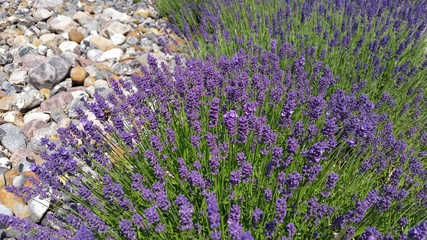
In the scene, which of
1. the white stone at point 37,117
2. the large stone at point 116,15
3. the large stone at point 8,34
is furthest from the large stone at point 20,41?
the white stone at point 37,117

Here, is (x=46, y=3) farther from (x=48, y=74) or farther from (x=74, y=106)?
(x=74, y=106)

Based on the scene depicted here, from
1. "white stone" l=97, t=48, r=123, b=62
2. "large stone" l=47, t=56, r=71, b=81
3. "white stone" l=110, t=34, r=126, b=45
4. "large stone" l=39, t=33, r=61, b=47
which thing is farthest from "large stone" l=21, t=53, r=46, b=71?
"white stone" l=110, t=34, r=126, b=45

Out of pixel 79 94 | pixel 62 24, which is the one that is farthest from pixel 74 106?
pixel 62 24

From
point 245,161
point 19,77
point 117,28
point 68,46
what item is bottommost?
point 117,28

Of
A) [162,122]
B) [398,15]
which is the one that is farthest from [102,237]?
[398,15]

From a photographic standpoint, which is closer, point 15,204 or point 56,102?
point 15,204

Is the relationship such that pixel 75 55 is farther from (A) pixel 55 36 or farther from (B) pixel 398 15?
(B) pixel 398 15
